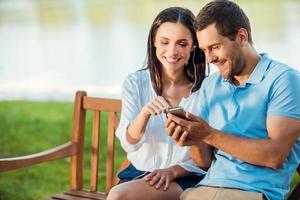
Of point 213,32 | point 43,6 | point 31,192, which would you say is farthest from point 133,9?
point 213,32

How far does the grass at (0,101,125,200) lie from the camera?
220 inches

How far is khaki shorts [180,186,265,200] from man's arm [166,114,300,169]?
0.43ft

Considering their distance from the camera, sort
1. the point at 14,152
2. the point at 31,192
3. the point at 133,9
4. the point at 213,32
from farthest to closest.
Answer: the point at 133,9 → the point at 14,152 → the point at 31,192 → the point at 213,32

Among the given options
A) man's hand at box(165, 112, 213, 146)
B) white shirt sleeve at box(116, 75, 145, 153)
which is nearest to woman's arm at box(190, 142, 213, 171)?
man's hand at box(165, 112, 213, 146)

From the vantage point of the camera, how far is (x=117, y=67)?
10648mm

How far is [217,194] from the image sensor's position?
8.36 feet

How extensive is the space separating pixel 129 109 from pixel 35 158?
0.80 m

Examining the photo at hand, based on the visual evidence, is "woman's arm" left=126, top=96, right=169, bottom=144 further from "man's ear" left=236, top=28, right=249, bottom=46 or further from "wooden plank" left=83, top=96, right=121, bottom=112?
"wooden plank" left=83, top=96, right=121, bottom=112

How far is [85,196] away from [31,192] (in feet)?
6.66

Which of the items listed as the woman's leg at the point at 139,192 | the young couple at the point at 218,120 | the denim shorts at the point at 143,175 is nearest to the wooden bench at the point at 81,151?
the denim shorts at the point at 143,175

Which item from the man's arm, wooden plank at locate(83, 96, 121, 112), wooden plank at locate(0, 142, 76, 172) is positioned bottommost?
wooden plank at locate(0, 142, 76, 172)

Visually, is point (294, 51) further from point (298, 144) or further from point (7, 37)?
point (298, 144)

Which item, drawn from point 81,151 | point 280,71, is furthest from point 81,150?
point 280,71

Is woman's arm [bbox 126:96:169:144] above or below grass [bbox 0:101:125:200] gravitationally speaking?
above
